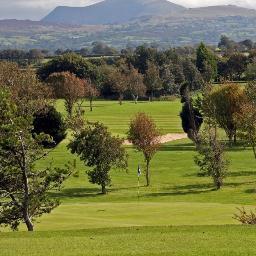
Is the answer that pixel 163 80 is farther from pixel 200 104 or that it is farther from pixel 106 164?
pixel 106 164

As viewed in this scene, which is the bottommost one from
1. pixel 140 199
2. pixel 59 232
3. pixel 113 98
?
pixel 113 98

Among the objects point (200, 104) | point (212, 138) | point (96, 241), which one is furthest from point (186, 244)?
point (200, 104)

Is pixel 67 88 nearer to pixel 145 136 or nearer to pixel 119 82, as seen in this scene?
pixel 119 82

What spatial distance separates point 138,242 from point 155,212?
1233 cm

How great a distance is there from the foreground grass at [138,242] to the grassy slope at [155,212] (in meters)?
0.03

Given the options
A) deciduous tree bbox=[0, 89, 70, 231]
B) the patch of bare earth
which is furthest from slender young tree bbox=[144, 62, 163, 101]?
deciduous tree bbox=[0, 89, 70, 231]

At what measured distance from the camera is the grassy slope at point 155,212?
2042 cm

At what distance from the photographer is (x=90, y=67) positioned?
146750 mm

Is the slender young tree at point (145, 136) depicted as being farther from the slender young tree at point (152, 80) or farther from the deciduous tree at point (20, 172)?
the slender young tree at point (152, 80)

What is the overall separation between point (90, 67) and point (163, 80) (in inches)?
672

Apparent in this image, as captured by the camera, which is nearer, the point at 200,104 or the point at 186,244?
the point at 186,244

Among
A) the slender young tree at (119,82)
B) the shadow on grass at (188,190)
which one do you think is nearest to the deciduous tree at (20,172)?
the shadow on grass at (188,190)

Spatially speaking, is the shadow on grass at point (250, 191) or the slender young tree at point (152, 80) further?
the slender young tree at point (152, 80)

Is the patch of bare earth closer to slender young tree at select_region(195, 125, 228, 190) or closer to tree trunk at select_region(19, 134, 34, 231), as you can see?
slender young tree at select_region(195, 125, 228, 190)
